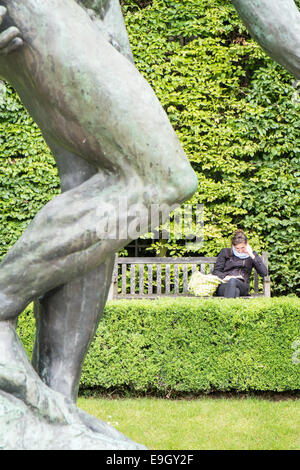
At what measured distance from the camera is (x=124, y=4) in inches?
351

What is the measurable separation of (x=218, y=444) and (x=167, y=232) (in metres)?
5.37

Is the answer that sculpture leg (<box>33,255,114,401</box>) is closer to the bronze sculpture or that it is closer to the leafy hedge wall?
the bronze sculpture

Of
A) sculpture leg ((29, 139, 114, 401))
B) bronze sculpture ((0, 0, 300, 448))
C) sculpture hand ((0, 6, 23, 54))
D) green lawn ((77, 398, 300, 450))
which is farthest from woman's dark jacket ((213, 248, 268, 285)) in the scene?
sculpture hand ((0, 6, 23, 54))

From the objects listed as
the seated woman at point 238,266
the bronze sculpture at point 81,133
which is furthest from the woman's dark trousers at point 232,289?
the bronze sculpture at point 81,133

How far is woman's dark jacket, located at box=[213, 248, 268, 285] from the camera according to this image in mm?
7199

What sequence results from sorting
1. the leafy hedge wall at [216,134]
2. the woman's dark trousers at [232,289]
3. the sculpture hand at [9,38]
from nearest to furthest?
1. the sculpture hand at [9,38]
2. the woman's dark trousers at [232,289]
3. the leafy hedge wall at [216,134]

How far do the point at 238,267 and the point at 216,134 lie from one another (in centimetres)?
260

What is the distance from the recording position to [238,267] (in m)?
7.23

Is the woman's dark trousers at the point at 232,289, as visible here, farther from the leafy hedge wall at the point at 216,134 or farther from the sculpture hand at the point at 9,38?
the sculpture hand at the point at 9,38

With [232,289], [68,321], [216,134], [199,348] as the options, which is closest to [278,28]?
[68,321]

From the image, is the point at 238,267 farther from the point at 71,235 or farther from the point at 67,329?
the point at 71,235

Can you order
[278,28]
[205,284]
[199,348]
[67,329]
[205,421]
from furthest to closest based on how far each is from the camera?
[205,284] < [199,348] < [205,421] < [67,329] < [278,28]

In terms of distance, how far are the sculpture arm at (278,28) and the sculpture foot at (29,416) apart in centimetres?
104

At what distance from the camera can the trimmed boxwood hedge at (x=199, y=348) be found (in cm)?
487
